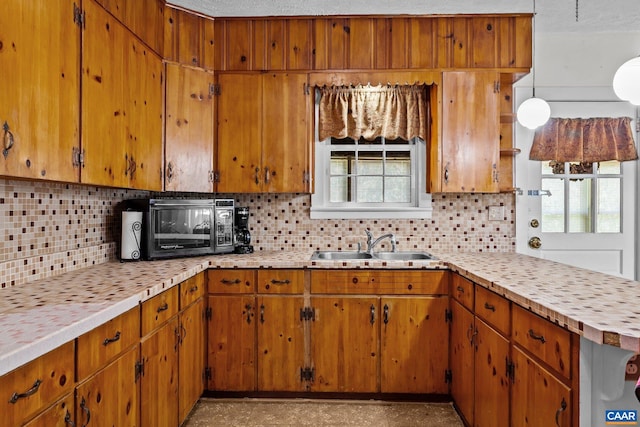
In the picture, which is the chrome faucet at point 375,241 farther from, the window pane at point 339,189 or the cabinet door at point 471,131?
the cabinet door at point 471,131

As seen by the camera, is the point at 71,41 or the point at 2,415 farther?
the point at 71,41

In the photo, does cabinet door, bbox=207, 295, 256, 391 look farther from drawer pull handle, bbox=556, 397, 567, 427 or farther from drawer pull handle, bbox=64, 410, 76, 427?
drawer pull handle, bbox=556, 397, 567, 427

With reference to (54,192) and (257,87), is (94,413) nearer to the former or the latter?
(54,192)

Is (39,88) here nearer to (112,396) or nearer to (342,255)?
(112,396)

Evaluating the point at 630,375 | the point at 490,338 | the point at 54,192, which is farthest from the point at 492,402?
the point at 54,192

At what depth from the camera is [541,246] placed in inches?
130

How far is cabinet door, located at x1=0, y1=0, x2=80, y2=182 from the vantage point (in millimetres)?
1431

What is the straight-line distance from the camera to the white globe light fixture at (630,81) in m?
1.78

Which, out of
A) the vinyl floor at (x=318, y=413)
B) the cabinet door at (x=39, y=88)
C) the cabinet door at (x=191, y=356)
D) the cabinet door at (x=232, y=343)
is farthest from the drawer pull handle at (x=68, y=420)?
the cabinet door at (x=232, y=343)

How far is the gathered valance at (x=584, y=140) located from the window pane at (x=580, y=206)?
198mm

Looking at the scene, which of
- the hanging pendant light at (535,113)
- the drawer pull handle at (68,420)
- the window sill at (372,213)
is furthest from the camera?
the window sill at (372,213)

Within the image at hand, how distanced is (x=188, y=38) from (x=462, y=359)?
2.67m

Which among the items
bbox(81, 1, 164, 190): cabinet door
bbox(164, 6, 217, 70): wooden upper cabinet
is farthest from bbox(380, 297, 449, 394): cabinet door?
bbox(164, 6, 217, 70): wooden upper cabinet

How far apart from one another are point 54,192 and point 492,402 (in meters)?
2.36
